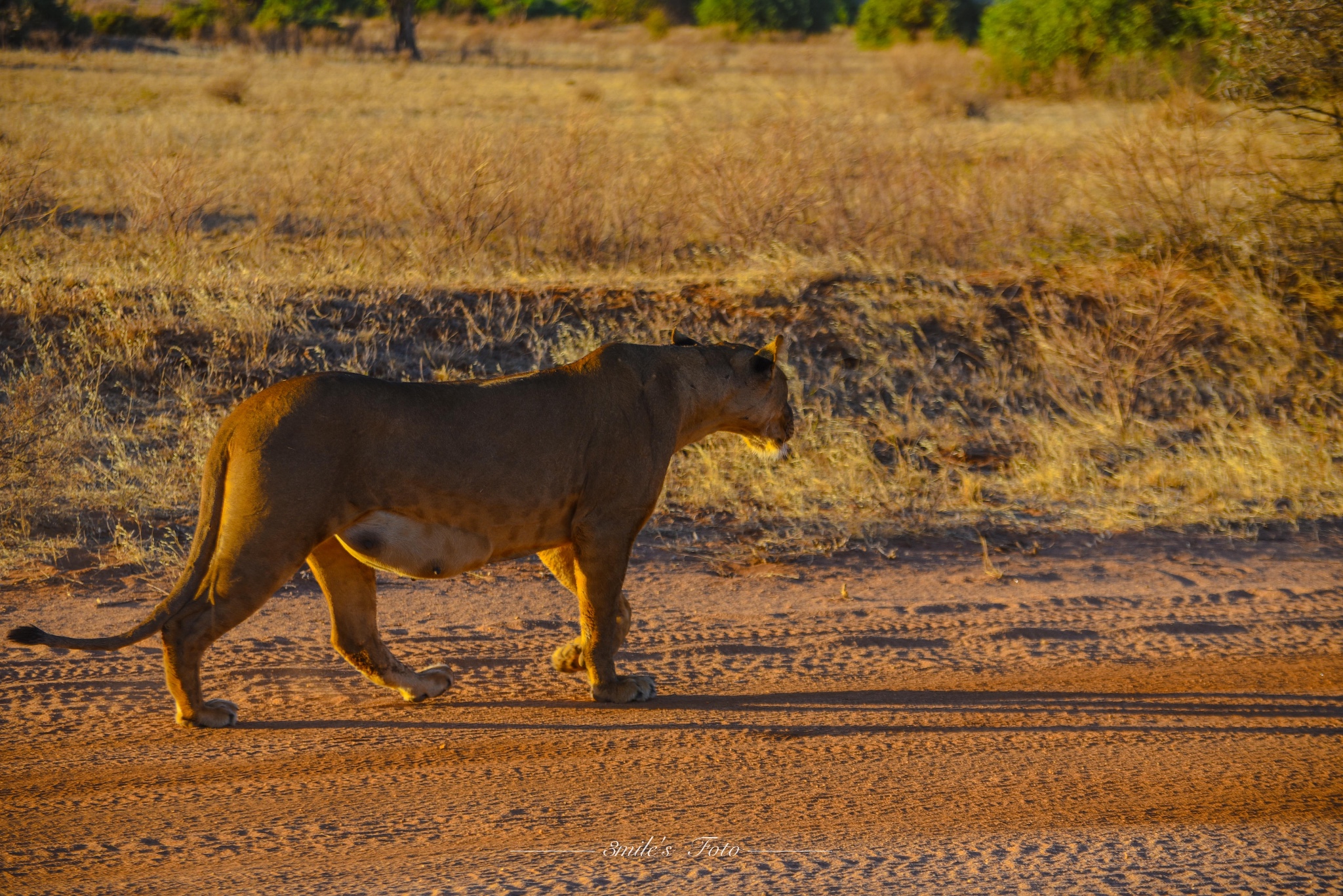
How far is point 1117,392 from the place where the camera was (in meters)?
10.8

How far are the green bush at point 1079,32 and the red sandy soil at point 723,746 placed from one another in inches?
829

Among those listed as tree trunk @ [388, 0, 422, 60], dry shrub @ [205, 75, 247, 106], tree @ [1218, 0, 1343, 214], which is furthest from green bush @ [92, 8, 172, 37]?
tree @ [1218, 0, 1343, 214]

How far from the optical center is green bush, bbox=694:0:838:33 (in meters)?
56.6

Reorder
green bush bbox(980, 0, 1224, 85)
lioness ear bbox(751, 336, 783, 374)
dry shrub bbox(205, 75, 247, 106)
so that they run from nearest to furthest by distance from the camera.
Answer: lioness ear bbox(751, 336, 783, 374) < dry shrub bbox(205, 75, 247, 106) < green bush bbox(980, 0, 1224, 85)

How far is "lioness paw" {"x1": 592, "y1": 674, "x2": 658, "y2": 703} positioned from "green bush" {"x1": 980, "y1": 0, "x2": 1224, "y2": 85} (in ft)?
74.6

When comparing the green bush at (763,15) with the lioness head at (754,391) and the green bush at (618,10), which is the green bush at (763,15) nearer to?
the green bush at (618,10)

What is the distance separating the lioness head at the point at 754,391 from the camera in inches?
231

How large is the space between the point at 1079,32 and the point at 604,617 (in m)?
27.7

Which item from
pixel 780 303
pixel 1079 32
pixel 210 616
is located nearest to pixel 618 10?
pixel 1079 32

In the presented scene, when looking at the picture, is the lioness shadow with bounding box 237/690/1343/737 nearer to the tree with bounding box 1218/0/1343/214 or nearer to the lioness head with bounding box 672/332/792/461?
the lioness head with bounding box 672/332/792/461

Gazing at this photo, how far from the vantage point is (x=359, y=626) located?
17.4ft

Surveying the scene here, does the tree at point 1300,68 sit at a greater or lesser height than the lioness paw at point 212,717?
greater

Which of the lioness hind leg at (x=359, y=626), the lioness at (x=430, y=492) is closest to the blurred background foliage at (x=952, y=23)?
the lioness at (x=430, y=492)

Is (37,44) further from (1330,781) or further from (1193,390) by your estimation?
(1330,781)
